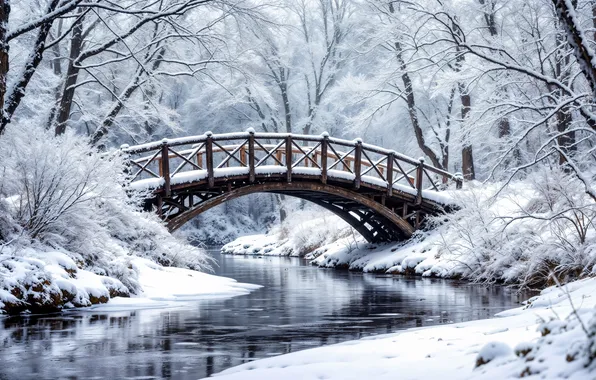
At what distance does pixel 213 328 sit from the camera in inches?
316

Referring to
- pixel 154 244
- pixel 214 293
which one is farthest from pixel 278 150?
pixel 214 293

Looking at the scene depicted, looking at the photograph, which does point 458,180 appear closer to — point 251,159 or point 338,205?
point 338,205

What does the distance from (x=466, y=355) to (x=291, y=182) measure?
15.0 meters

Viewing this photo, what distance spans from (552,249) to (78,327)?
7.65 metres

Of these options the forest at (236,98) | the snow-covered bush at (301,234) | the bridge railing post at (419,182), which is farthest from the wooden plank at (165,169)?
the snow-covered bush at (301,234)

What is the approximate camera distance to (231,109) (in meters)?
38.9

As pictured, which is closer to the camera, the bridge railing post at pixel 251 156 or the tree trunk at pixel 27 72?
the tree trunk at pixel 27 72

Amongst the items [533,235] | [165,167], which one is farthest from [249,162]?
[533,235]

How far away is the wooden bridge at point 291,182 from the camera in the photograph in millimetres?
16750

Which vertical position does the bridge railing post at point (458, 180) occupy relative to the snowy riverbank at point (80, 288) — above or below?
above

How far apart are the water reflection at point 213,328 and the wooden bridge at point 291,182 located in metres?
4.30

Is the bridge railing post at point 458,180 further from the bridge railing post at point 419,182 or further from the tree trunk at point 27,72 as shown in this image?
the tree trunk at point 27,72

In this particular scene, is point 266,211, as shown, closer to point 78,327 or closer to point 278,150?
point 278,150

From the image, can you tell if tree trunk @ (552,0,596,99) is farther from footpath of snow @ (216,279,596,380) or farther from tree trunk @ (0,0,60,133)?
tree trunk @ (0,0,60,133)
